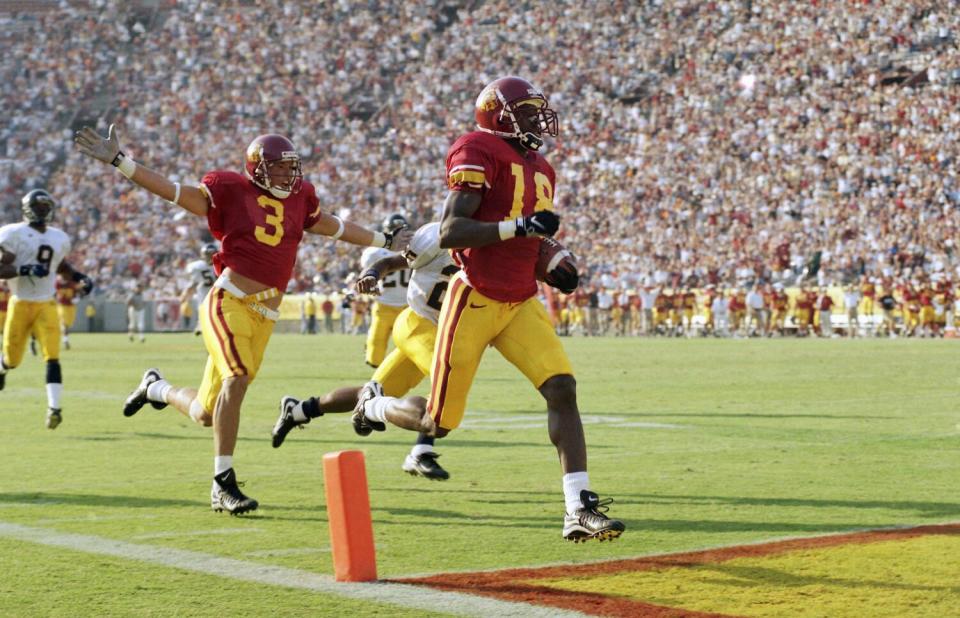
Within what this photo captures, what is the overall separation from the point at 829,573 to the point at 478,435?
5794mm

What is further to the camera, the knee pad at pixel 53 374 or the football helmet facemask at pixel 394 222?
the knee pad at pixel 53 374

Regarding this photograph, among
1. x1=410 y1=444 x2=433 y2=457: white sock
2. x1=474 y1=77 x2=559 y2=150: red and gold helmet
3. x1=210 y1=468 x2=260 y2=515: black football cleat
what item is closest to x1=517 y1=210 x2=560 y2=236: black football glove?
x1=474 y1=77 x2=559 y2=150: red and gold helmet

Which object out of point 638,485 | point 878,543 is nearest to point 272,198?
point 638,485

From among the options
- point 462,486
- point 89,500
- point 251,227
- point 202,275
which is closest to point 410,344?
point 462,486

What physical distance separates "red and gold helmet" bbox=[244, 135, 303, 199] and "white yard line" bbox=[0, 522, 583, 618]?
6.96 feet

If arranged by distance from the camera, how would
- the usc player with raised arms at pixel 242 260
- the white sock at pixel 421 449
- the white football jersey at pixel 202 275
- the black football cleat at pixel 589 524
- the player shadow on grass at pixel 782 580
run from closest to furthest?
the player shadow on grass at pixel 782 580, the black football cleat at pixel 589 524, the usc player with raised arms at pixel 242 260, the white sock at pixel 421 449, the white football jersey at pixel 202 275

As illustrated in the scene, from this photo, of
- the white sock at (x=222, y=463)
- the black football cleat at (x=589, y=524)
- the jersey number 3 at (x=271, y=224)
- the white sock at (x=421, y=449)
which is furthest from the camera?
the white sock at (x=421, y=449)

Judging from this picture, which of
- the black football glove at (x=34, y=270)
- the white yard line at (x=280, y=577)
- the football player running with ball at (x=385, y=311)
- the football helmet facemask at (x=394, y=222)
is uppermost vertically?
the football helmet facemask at (x=394, y=222)

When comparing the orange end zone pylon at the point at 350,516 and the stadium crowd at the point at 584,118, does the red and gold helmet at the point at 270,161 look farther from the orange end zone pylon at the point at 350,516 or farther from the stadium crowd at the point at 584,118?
the stadium crowd at the point at 584,118

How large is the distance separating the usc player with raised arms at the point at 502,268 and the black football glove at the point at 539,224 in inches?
3.9

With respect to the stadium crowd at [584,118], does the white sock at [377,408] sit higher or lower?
lower

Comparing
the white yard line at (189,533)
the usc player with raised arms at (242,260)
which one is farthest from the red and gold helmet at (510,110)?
the white yard line at (189,533)

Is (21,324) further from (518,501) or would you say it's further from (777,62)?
(777,62)

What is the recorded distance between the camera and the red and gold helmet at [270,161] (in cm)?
729
